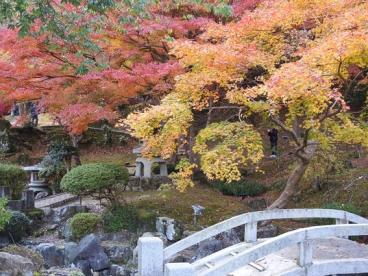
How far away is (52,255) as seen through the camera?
9984 millimetres

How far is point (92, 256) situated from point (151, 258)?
4.34 m

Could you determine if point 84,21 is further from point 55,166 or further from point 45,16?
point 55,166

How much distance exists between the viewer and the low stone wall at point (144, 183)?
13711 millimetres

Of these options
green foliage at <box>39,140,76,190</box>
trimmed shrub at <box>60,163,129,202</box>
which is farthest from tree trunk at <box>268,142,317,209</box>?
green foliage at <box>39,140,76,190</box>

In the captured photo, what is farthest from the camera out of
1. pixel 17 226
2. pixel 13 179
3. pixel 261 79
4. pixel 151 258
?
pixel 13 179

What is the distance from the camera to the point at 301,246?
6.14 m

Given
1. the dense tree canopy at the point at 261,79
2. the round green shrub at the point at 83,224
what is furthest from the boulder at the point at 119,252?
the dense tree canopy at the point at 261,79

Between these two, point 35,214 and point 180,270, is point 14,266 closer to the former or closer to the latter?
point 35,214

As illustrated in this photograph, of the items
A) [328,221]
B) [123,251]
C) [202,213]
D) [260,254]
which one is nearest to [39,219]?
[123,251]

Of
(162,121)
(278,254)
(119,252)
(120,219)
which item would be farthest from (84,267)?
(278,254)

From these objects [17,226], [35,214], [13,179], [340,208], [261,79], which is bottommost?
[17,226]

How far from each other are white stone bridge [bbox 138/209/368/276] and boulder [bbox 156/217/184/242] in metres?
2.79

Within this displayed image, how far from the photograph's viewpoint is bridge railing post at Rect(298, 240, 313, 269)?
20.2 feet

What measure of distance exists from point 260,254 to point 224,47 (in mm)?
4552
